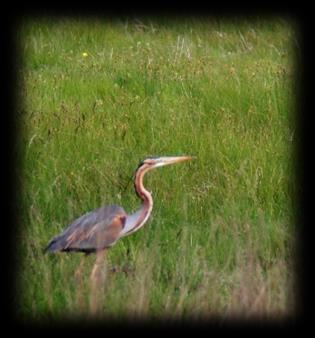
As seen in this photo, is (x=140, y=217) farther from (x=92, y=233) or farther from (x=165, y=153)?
(x=165, y=153)

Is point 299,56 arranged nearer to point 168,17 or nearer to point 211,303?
point 168,17

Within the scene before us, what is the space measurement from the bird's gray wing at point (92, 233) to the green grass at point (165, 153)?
11cm

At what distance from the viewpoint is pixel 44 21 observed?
9.66 m

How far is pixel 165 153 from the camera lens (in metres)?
7.05

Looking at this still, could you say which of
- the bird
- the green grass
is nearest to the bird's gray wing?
the bird

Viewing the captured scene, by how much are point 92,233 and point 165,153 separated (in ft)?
6.08

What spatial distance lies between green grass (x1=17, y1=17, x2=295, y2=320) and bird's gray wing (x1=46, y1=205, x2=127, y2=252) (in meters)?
0.11

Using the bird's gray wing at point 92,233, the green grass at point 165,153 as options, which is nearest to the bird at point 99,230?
the bird's gray wing at point 92,233

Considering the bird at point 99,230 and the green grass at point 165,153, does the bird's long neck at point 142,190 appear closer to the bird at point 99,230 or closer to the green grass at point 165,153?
the bird at point 99,230

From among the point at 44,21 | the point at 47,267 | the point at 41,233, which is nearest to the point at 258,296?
the point at 47,267

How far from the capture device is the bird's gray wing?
524 cm

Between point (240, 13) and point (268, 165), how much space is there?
419 centimetres

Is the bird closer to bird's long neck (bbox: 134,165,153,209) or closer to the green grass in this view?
bird's long neck (bbox: 134,165,153,209)

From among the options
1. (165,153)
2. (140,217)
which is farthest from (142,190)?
(165,153)
